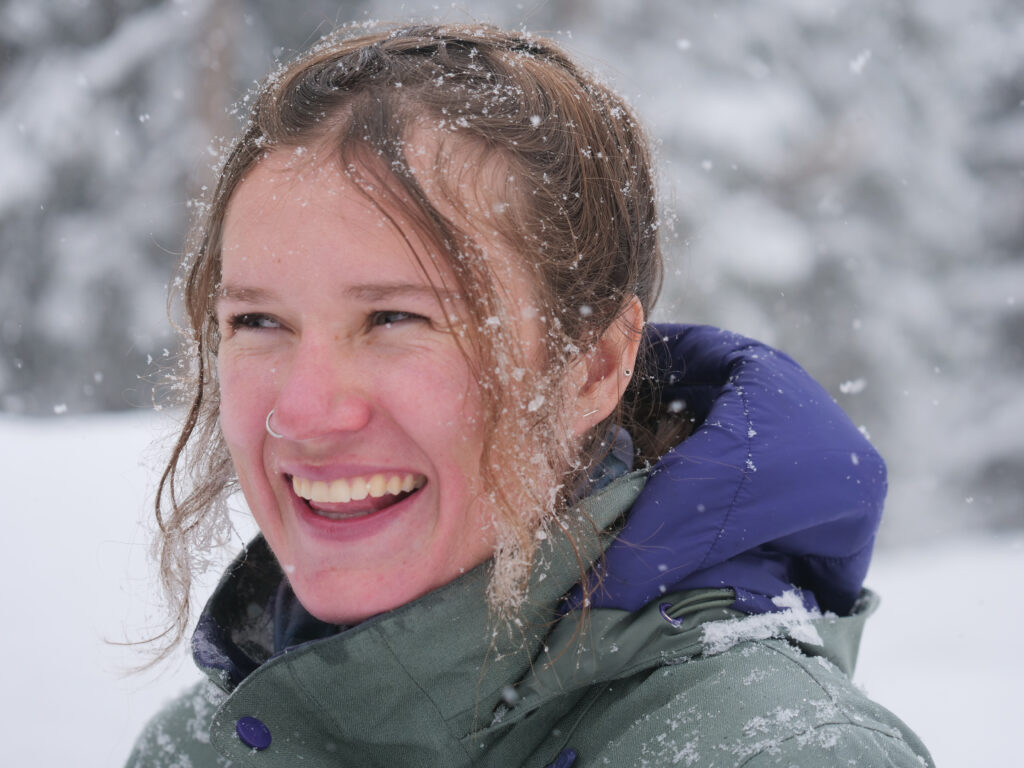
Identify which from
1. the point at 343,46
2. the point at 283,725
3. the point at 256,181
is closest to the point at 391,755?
the point at 283,725

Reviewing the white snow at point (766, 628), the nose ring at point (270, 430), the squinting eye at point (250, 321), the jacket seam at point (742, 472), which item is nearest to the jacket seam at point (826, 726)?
the white snow at point (766, 628)

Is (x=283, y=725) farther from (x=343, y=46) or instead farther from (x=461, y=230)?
(x=343, y=46)

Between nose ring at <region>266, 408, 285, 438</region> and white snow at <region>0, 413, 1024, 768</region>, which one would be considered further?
white snow at <region>0, 413, 1024, 768</region>

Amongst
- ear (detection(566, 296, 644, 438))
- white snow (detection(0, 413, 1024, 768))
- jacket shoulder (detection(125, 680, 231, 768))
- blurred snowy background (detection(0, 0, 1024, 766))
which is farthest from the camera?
blurred snowy background (detection(0, 0, 1024, 766))

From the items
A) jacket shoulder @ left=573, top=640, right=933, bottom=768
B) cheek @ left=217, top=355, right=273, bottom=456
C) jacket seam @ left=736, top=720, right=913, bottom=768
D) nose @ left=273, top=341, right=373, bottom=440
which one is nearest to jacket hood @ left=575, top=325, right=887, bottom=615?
jacket shoulder @ left=573, top=640, right=933, bottom=768

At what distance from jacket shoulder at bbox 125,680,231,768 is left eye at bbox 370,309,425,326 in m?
0.95

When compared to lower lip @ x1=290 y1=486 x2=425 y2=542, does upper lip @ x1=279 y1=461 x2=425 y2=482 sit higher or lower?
higher

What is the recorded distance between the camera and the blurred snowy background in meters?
9.19

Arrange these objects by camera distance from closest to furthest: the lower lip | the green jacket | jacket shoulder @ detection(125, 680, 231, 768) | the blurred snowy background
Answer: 1. the green jacket
2. the lower lip
3. jacket shoulder @ detection(125, 680, 231, 768)
4. the blurred snowy background

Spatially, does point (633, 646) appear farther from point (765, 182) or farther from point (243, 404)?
point (765, 182)

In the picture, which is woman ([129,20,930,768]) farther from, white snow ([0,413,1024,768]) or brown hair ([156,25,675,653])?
white snow ([0,413,1024,768])

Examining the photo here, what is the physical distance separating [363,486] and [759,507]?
Answer: 675 mm

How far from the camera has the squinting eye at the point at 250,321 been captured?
154 centimetres

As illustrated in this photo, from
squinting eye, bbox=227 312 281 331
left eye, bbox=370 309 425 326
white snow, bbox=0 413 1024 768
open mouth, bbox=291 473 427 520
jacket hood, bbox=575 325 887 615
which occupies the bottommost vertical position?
white snow, bbox=0 413 1024 768
